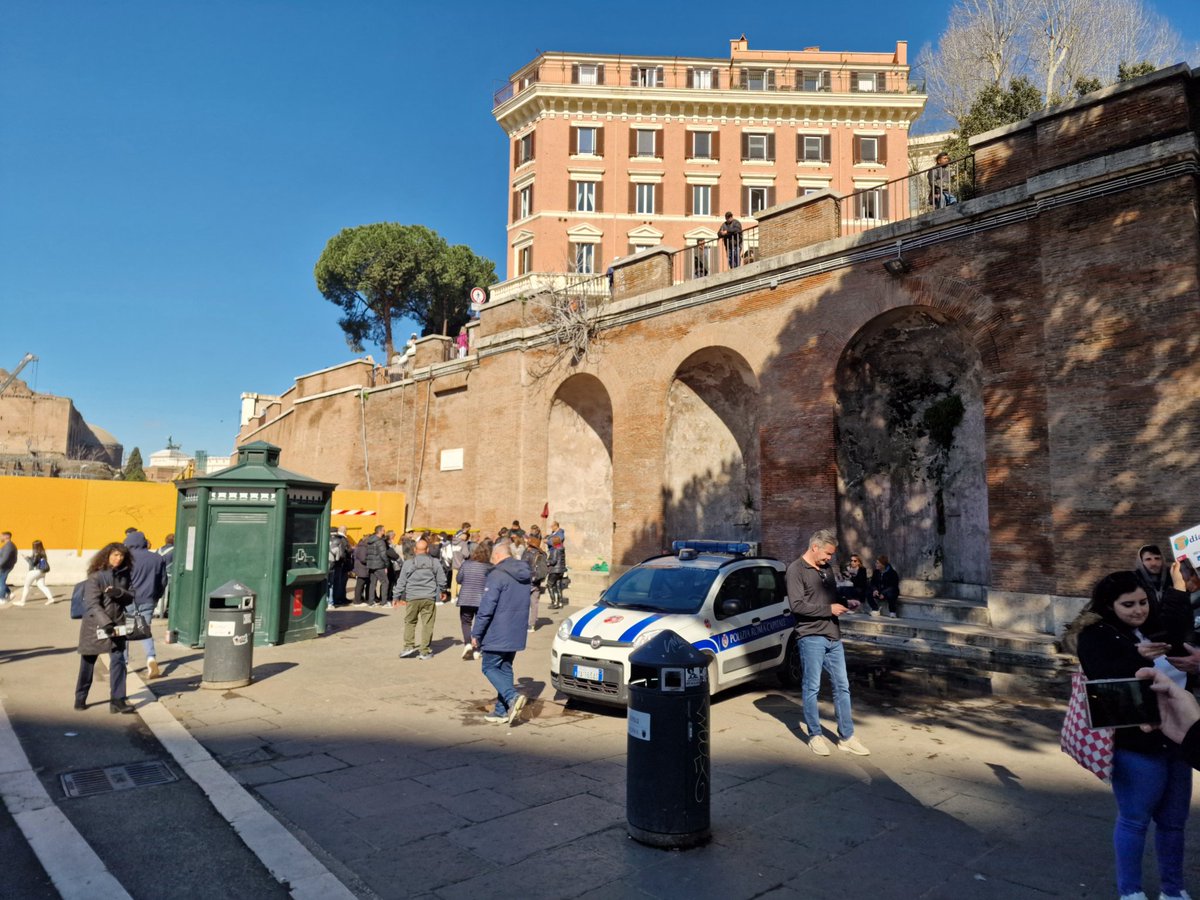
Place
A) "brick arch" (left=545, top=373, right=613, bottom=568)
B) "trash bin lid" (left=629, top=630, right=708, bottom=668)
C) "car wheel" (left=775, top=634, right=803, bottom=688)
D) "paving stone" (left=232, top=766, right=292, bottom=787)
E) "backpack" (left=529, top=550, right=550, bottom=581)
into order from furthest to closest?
"brick arch" (left=545, top=373, right=613, bottom=568)
"backpack" (left=529, top=550, right=550, bottom=581)
"car wheel" (left=775, top=634, right=803, bottom=688)
"paving stone" (left=232, top=766, right=292, bottom=787)
"trash bin lid" (left=629, top=630, right=708, bottom=668)

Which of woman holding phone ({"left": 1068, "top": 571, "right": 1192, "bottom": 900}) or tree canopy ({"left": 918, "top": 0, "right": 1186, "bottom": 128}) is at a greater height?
tree canopy ({"left": 918, "top": 0, "right": 1186, "bottom": 128})

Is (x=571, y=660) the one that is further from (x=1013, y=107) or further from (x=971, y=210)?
(x=1013, y=107)

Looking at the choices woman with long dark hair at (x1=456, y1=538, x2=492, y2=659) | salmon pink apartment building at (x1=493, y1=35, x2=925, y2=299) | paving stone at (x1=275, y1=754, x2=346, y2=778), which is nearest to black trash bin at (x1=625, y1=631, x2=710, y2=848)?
paving stone at (x1=275, y1=754, x2=346, y2=778)

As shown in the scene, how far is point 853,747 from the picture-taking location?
6539 millimetres

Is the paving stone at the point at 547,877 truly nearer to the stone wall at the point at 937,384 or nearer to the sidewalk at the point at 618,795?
the sidewalk at the point at 618,795

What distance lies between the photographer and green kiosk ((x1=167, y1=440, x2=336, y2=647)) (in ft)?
36.9

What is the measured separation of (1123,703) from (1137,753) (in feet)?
1.05

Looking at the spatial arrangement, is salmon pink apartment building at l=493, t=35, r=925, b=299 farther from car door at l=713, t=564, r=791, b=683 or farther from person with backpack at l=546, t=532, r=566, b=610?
car door at l=713, t=564, r=791, b=683

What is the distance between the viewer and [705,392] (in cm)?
1892

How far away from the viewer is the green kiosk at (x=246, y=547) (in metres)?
11.2

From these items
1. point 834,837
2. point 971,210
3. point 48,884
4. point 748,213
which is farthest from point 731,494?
point 748,213

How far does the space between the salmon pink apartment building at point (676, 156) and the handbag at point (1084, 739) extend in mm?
36095

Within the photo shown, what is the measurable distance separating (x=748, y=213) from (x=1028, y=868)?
1511 inches

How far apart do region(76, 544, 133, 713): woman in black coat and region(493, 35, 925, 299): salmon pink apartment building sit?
106 ft
